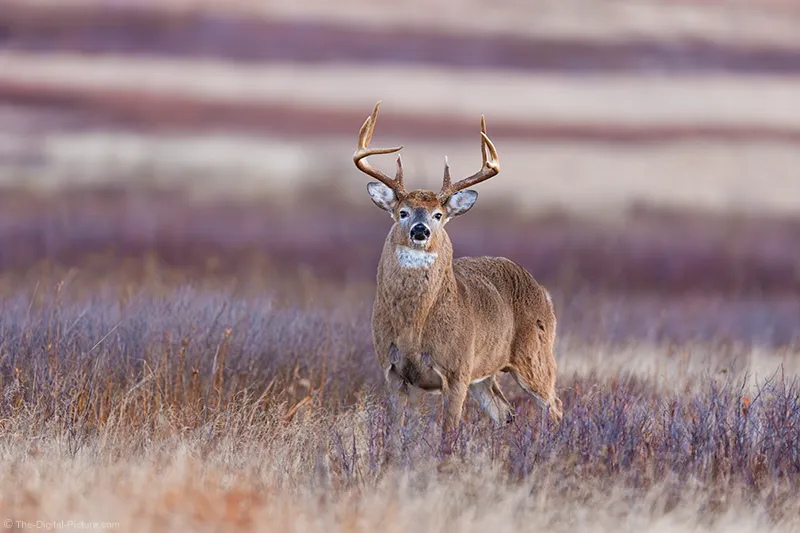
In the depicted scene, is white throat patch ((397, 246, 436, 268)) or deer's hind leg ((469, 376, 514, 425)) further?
deer's hind leg ((469, 376, 514, 425))

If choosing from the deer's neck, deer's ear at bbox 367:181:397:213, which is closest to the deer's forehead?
deer's ear at bbox 367:181:397:213

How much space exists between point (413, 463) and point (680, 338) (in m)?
9.28

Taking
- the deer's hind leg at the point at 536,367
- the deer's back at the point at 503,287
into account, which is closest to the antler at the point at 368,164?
the deer's back at the point at 503,287

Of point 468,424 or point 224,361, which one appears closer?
point 468,424

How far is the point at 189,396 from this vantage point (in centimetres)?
1059

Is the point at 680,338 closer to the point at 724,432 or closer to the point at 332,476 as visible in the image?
the point at 724,432

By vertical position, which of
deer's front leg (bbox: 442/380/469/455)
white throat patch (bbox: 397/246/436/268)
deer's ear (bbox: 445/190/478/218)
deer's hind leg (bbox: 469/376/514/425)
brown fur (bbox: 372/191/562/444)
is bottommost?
deer's hind leg (bbox: 469/376/514/425)

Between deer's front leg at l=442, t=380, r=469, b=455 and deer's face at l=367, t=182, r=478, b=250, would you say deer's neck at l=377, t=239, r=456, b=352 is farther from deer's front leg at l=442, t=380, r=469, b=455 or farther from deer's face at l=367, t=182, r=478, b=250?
deer's front leg at l=442, t=380, r=469, b=455

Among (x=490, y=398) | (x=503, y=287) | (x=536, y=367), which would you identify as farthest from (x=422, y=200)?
(x=490, y=398)

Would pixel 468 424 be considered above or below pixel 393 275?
below

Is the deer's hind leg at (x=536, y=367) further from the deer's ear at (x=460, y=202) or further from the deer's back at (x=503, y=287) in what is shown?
the deer's ear at (x=460, y=202)

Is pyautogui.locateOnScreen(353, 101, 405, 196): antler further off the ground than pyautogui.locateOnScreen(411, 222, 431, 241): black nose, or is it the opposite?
pyautogui.locateOnScreen(353, 101, 405, 196): antler

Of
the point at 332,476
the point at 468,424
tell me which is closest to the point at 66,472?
the point at 332,476

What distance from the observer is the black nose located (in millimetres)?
9469
